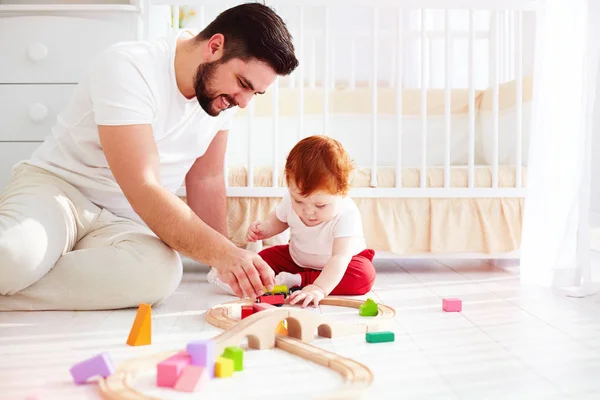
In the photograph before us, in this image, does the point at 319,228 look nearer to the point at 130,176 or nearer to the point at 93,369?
the point at 130,176

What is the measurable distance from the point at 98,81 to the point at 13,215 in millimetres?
325

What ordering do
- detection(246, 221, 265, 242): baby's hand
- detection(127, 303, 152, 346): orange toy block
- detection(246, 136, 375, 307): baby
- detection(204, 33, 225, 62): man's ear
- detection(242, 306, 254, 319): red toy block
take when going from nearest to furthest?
1. detection(127, 303, 152, 346): orange toy block
2. detection(242, 306, 254, 319): red toy block
3. detection(204, 33, 225, 62): man's ear
4. detection(246, 136, 375, 307): baby
5. detection(246, 221, 265, 242): baby's hand

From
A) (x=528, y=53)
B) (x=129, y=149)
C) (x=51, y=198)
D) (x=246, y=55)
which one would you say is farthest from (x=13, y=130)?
(x=528, y=53)

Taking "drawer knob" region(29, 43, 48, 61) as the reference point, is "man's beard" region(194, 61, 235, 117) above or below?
below

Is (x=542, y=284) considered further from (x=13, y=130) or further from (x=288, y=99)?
(x=13, y=130)

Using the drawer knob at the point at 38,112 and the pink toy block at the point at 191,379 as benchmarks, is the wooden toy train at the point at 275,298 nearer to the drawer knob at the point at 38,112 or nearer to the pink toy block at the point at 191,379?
the pink toy block at the point at 191,379

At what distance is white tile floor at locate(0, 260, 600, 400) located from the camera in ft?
2.97

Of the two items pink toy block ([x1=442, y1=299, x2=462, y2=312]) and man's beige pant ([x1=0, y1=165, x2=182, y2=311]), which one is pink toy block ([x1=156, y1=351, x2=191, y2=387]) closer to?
man's beige pant ([x1=0, y1=165, x2=182, y2=311])

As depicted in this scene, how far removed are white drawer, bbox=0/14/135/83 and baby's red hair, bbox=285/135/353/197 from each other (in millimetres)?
648

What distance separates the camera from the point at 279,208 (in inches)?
70.2

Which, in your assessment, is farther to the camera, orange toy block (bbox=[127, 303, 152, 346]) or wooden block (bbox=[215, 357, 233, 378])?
orange toy block (bbox=[127, 303, 152, 346])

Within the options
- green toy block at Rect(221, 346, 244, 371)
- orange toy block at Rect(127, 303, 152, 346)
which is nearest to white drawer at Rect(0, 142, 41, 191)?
orange toy block at Rect(127, 303, 152, 346)

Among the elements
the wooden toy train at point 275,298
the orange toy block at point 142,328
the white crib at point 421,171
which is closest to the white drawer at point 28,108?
the white crib at point 421,171

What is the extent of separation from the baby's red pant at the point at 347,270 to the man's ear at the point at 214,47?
60 centimetres
